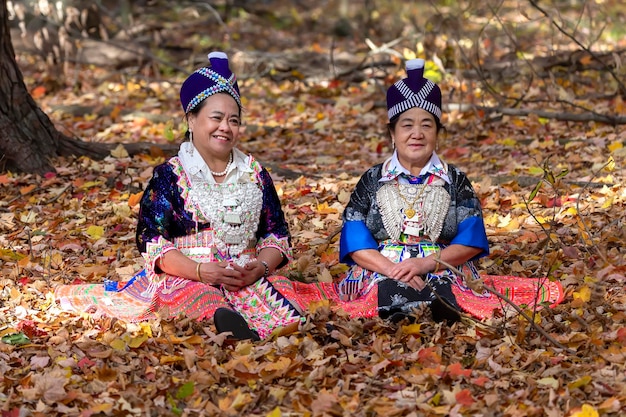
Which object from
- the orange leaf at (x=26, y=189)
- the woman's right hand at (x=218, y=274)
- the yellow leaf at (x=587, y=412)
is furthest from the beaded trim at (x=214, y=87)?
the orange leaf at (x=26, y=189)

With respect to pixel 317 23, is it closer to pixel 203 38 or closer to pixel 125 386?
pixel 203 38

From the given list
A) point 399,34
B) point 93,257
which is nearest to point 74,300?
point 93,257

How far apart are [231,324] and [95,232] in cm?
203

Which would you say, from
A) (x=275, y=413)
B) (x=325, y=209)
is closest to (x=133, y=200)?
(x=325, y=209)

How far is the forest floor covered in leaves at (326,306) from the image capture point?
12.4 ft

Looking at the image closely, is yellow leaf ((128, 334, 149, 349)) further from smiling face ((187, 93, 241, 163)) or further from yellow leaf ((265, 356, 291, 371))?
smiling face ((187, 93, 241, 163))

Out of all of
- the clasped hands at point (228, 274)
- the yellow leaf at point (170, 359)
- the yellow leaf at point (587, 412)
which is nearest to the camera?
the yellow leaf at point (587, 412)

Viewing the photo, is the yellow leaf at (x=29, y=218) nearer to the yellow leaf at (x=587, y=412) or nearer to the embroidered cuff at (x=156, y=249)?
the embroidered cuff at (x=156, y=249)

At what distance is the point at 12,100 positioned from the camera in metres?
6.95

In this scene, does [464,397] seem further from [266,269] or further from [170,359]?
[266,269]

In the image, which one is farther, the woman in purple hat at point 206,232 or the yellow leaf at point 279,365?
the woman in purple hat at point 206,232

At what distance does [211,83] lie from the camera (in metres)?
4.68

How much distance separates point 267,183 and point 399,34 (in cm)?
868

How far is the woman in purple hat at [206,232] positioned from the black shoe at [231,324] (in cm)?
16
